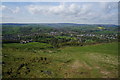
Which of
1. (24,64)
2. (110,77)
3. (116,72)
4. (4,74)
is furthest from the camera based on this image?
(24,64)

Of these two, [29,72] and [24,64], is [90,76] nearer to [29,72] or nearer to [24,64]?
[29,72]

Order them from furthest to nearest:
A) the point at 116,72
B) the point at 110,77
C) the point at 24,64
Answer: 1. the point at 24,64
2. the point at 116,72
3. the point at 110,77

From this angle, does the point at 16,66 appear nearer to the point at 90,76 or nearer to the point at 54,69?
the point at 54,69

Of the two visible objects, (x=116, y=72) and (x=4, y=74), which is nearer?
(x=4, y=74)

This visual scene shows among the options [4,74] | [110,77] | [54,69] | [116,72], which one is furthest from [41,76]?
[116,72]

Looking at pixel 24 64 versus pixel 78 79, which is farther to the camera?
pixel 24 64

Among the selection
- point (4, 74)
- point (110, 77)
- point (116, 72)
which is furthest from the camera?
point (116, 72)

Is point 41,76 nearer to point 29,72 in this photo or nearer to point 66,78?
point 29,72

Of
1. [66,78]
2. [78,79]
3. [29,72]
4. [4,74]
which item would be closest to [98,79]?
[78,79]

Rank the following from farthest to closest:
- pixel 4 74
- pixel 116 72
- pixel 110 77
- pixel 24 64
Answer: pixel 24 64 < pixel 116 72 < pixel 110 77 < pixel 4 74
